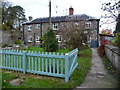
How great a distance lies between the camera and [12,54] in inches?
218

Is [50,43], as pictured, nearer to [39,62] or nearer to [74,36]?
[74,36]

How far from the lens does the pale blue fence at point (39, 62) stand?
442cm

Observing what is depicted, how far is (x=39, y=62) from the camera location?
4895mm

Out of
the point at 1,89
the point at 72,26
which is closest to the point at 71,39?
the point at 72,26

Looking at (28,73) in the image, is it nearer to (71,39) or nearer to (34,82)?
(34,82)

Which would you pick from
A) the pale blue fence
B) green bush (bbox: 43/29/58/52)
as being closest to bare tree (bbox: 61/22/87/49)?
green bush (bbox: 43/29/58/52)

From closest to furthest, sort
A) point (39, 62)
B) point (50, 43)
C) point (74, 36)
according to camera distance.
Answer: point (39, 62) < point (74, 36) < point (50, 43)

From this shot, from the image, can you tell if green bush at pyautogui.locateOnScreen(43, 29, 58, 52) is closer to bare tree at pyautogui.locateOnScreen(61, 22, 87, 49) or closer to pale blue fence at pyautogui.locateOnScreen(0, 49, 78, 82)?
bare tree at pyautogui.locateOnScreen(61, 22, 87, 49)

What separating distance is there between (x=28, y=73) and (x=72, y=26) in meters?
6.77

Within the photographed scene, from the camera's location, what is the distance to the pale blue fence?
4.42 m

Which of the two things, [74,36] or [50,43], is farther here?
[50,43]

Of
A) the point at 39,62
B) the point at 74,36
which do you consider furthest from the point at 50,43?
the point at 39,62

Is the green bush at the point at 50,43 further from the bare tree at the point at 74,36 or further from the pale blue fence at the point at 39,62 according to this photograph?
the pale blue fence at the point at 39,62

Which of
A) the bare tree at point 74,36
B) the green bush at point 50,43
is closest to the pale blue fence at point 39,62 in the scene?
the bare tree at point 74,36
